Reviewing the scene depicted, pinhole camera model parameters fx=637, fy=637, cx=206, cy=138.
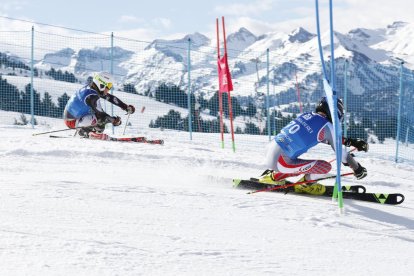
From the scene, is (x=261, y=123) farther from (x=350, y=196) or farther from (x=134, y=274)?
(x=134, y=274)

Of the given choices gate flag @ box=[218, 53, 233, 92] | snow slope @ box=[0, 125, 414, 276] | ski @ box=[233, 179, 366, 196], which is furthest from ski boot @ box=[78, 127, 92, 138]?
ski @ box=[233, 179, 366, 196]

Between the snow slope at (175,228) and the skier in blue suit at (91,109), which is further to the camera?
the skier in blue suit at (91,109)

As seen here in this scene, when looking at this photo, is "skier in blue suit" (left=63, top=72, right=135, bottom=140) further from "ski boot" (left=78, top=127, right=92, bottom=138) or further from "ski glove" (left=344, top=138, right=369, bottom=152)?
"ski glove" (left=344, top=138, right=369, bottom=152)

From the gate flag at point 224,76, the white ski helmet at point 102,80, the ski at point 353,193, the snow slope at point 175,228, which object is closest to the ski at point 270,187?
the ski at point 353,193

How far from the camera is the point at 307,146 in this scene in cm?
738

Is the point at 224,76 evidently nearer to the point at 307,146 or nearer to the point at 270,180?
the point at 270,180

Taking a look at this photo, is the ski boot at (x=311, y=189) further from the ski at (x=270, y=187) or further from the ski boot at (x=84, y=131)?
the ski boot at (x=84, y=131)

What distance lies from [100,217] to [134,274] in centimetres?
150

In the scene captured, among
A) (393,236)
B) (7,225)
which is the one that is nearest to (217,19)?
(393,236)

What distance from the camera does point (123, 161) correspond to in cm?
1002

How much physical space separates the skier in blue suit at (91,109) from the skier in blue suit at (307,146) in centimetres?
518

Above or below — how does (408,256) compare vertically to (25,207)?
below

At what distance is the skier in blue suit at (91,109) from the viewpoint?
40.0 ft

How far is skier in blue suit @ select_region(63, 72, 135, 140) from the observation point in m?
12.2
